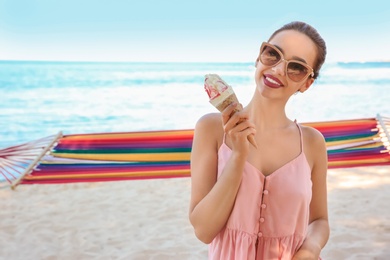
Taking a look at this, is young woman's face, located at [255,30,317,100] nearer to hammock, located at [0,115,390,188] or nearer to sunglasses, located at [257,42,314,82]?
sunglasses, located at [257,42,314,82]

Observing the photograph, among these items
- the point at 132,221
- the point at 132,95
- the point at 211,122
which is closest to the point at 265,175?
the point at 211,122

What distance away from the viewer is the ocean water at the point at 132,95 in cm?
1107

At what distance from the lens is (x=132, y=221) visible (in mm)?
3146

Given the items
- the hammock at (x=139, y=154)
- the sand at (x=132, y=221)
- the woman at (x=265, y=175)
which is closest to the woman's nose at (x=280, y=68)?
the woman at (x=265, y=175)

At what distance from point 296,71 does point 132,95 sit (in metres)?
15.8

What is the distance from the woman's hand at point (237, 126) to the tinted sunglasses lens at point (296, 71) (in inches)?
6.9

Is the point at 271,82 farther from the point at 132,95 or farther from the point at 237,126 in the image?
the point at 132,95

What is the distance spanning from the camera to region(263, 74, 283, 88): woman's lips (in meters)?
0.97

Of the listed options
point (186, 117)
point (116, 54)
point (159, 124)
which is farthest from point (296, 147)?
point (116, 54)

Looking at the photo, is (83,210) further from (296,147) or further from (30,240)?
(296,147)

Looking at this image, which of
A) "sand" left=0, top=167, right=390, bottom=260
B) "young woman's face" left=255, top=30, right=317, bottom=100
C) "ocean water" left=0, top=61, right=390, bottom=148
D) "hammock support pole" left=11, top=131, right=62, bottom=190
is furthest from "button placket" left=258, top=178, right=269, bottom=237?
"ocean water" left=0, top=61, right=390, bottom=148

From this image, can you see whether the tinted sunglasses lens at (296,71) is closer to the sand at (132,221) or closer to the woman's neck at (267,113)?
the woman's neck at (267,113)

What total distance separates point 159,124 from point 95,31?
18.8 m

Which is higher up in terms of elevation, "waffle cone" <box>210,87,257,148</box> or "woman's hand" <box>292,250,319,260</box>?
"waffle cone" <box>210,87,257,148</box>
